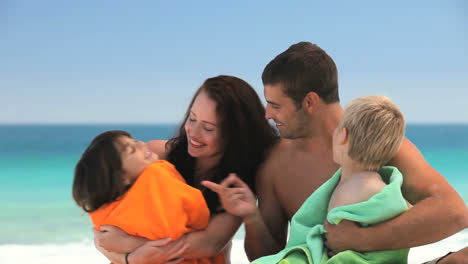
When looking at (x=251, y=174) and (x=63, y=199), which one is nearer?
(x=251, y=174)

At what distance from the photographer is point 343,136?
244 centimetres

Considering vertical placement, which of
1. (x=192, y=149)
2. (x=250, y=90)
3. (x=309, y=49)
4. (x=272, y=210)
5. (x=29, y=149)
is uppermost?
(x=309, y=49)

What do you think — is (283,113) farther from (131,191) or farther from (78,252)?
(78,252)

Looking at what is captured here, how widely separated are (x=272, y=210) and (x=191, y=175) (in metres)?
0.51

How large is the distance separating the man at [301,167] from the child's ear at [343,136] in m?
0.38

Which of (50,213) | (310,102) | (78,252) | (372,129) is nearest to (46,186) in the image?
(50,213)

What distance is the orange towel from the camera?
8.97 ft

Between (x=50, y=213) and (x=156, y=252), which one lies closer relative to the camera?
(x=156, y=252)

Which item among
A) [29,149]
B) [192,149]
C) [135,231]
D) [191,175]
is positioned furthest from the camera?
[29,149]

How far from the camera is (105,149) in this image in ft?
8.69

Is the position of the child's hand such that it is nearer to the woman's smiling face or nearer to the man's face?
the woman's smiling face

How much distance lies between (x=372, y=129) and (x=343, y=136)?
0.13m

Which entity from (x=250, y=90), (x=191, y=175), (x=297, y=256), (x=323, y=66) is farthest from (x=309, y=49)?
(x=297, y=256)

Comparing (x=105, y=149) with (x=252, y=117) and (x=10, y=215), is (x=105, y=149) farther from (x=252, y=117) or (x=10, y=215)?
(x=10, y=215)
